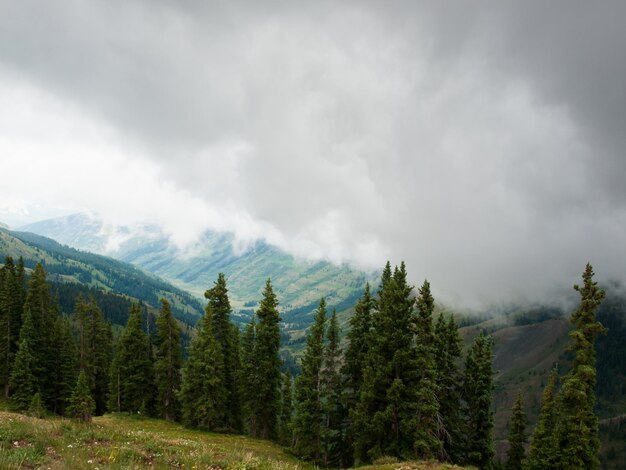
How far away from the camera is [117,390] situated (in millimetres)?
58750

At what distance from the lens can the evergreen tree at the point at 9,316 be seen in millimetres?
61438

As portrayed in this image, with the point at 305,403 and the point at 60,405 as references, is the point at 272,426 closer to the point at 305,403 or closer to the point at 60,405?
the point at 305,403

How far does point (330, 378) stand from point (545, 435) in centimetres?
2711

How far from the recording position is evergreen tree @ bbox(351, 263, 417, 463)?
3098 cm

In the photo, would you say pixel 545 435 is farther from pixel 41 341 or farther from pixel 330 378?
pixel 41 341

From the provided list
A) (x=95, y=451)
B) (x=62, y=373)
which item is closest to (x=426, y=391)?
(x=95, y=451)

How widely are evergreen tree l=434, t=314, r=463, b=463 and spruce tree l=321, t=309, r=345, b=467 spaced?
10.9 metres

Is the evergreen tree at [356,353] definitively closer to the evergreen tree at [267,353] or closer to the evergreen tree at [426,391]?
the evergreen tree at [426,391]

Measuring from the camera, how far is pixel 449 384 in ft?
124

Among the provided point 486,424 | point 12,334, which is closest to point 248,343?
point 486,424

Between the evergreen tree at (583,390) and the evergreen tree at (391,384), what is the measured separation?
556 inches

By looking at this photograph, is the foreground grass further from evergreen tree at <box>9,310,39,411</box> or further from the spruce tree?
evergreen tree at <box>9,310,39,411</box>

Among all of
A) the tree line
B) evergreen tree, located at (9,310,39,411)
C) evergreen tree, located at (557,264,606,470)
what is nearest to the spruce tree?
the tree line

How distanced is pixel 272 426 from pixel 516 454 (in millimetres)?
33781
